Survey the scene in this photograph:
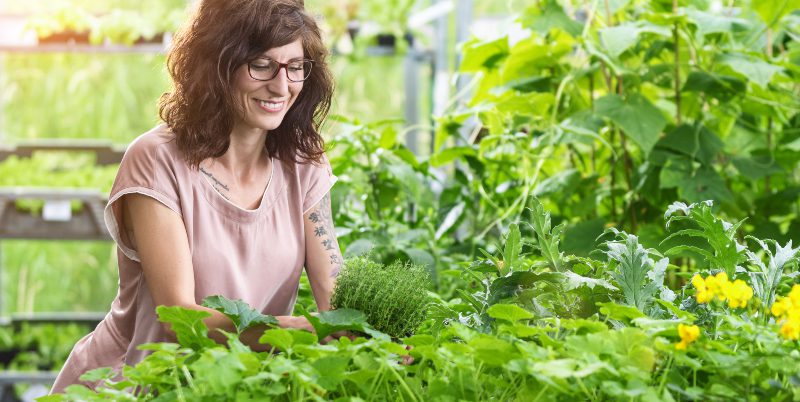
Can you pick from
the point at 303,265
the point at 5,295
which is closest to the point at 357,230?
the point at 303,265

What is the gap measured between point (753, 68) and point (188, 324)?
1359mm

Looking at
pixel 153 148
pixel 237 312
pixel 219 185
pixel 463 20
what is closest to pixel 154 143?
pixel 153 148

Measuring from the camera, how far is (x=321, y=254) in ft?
5.62

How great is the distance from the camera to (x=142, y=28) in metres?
3.56

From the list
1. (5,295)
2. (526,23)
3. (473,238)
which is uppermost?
(526,23)

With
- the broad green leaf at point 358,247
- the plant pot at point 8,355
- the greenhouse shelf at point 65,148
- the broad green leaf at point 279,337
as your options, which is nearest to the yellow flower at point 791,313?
the broad green leaf at point 279,337

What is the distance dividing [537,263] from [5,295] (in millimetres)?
3471

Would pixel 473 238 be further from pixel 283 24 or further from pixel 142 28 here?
pixel 142 28

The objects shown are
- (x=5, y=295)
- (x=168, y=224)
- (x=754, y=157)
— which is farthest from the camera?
(x=5, y=295)

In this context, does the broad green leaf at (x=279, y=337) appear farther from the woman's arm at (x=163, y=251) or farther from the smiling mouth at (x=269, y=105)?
the smiling mouth at (x=269, y=105)

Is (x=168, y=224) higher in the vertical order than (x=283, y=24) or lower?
lower

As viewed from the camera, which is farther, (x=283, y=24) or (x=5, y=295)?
(x=5, y=295)

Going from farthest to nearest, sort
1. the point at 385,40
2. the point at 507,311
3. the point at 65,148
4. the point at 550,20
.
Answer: the point at 385,40 → the point at 65,148 → the point at 550,20 → the point at 507,311

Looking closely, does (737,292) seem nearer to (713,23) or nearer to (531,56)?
(713,23)
